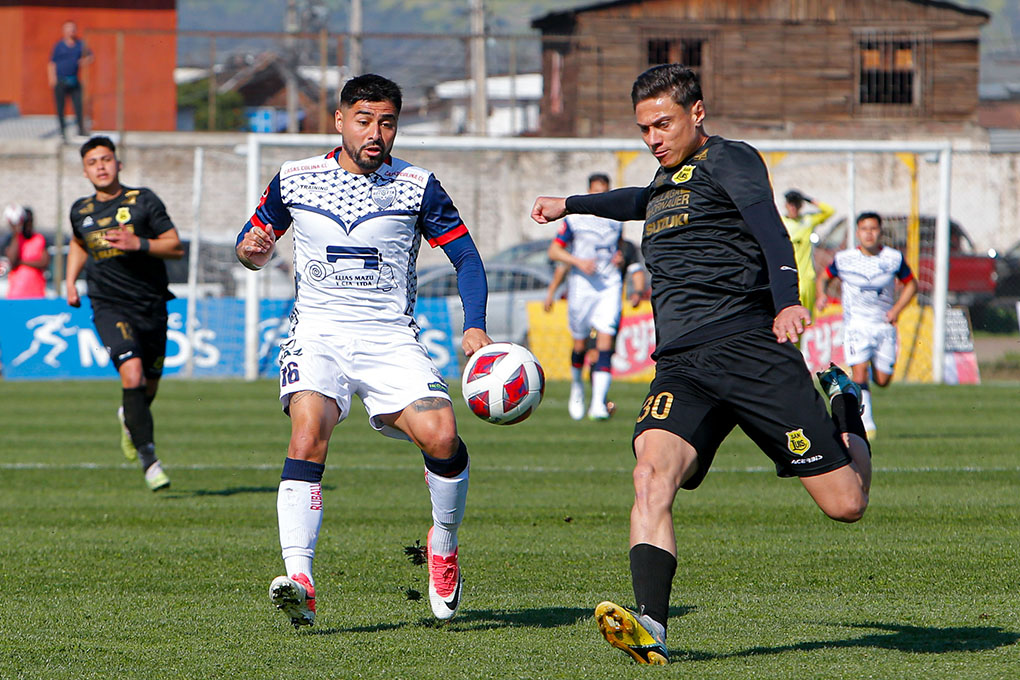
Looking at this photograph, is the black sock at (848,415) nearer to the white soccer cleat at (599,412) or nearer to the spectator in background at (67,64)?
the white soccer cleat at (599,412)

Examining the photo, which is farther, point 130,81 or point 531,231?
point 130,81

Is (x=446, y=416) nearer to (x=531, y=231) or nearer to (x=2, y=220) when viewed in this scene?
(x=531, y=231)

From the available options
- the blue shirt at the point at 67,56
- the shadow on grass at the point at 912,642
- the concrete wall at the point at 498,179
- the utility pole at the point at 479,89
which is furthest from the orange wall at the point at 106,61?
the shadow on grass at the point at 912,642

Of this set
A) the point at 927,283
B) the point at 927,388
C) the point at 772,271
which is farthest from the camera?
the point at 927,283

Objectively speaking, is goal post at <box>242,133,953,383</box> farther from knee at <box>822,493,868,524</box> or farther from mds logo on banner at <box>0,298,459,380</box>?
knee at <box>822,493,868,524</box>

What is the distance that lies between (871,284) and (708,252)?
8.73 metres

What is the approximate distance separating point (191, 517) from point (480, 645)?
3.73 meters

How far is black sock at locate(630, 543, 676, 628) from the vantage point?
4.64 metres

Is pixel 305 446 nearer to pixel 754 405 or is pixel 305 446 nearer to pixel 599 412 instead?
pixel 754 405

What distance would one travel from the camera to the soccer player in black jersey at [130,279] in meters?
9.41

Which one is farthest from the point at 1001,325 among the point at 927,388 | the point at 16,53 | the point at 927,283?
the point at 16,53

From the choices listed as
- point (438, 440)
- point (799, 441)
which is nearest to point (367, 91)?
point (438, 440)

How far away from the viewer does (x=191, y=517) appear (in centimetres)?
841

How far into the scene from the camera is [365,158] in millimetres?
5598
